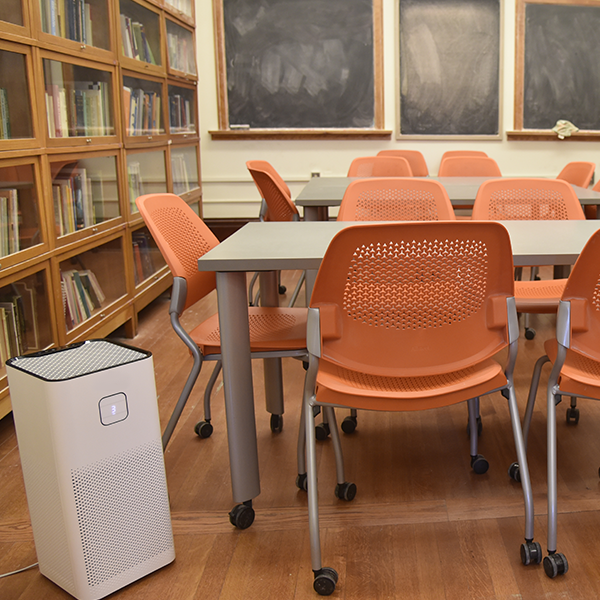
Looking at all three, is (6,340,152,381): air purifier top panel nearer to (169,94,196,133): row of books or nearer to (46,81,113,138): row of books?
(46,81,113,138): row of books

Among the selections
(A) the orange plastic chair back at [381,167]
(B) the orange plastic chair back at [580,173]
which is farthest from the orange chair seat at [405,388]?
(B) the orange plastic chair back at [580,173]

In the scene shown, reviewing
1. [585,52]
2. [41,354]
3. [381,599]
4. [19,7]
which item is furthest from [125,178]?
[585,52]

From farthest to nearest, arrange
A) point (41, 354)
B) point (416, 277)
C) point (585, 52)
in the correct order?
point (585, 52), point (41, 354), point (416, 277)

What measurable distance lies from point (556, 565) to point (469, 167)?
10.4 feet

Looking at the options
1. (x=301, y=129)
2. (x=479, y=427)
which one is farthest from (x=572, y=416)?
(x=301, y=129)

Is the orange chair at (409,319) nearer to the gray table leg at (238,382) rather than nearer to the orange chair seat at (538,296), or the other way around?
the gray table leg at (238,382)

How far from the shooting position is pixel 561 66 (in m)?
5.70

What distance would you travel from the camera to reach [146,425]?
1498mm

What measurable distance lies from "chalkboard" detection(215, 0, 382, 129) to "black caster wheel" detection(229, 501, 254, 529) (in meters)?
4.56

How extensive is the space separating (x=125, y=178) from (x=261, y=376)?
141cm

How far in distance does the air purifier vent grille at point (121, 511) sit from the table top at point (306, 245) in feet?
1.60

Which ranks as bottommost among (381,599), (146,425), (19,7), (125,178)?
(381,599)

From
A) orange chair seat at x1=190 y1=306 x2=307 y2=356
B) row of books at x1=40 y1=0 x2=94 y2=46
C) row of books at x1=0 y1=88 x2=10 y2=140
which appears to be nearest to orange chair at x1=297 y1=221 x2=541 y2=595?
orange chair seat at x1=190 y1=306 x2=307 y2=356

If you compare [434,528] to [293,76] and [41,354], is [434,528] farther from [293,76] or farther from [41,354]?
[293,76]
